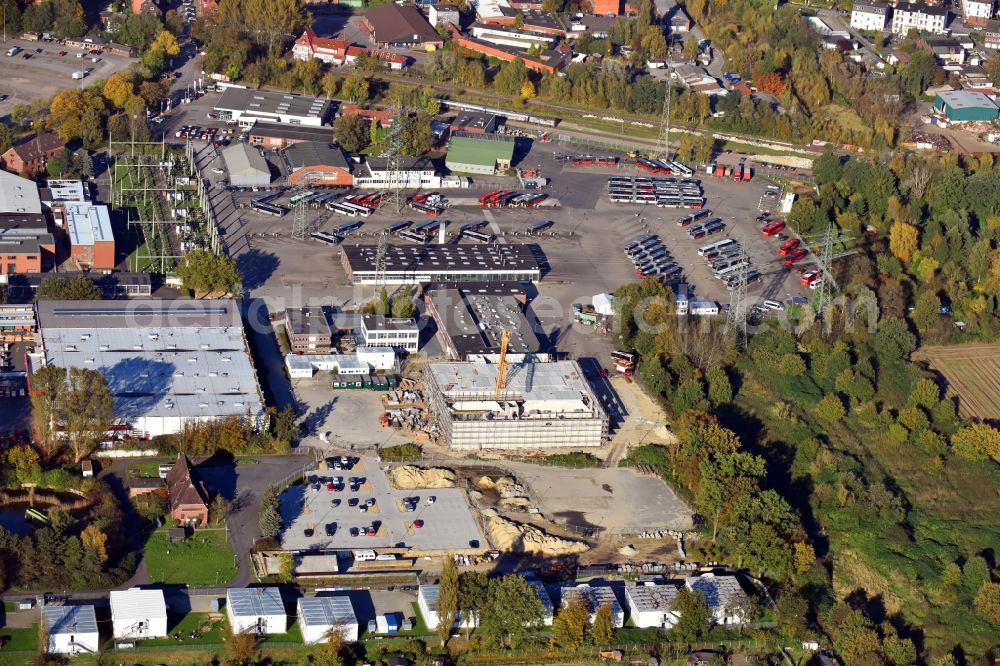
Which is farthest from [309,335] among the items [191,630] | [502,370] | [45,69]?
[45,69]

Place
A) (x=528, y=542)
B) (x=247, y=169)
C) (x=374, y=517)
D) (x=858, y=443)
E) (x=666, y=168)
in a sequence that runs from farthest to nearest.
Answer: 1. (x=666, y=168)
2. (x=247, y=169)
3. (x=858, y=443)
4. (x=374, y=517)
5. (x=528, y=542)

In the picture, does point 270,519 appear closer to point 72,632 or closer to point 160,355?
point 72,632

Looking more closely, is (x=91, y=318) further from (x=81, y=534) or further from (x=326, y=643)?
(x=326, y=643)

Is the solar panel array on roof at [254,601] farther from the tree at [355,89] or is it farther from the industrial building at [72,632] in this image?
the tree at [355,89]

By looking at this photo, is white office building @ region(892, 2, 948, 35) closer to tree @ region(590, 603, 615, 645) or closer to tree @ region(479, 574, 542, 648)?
tree @ region(590, 603, 615, 645)

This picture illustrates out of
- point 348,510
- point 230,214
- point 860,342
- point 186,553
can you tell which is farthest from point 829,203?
point 186,553
